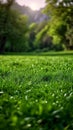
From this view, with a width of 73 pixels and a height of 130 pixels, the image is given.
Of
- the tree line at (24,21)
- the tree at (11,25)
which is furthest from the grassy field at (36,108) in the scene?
the tree at (11,25)

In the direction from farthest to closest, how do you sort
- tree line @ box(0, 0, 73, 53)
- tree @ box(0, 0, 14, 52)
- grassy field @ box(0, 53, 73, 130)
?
tree @ box(0, 0, 14, 52) < tree line @ box(0, 0, 73, 53) < grassy field @ box(0, 53, 73, 130)

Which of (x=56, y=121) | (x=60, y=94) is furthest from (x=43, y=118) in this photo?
(x=60, y=94)

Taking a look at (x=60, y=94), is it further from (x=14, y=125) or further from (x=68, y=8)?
(x=68, y=8)

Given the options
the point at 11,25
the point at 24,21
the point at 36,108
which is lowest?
the point at 36,108

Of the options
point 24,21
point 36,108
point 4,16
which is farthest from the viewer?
point 24,21

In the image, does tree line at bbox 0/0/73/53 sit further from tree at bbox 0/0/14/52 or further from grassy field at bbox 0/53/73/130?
grassy field at bbox 0/53/73/130

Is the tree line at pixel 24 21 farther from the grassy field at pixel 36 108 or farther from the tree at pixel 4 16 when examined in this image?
the grassy field at pixel 36 108

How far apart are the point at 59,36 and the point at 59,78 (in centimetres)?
6027

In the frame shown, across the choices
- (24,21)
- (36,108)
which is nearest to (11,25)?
(24,21)

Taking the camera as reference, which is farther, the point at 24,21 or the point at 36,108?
the point at 24,21

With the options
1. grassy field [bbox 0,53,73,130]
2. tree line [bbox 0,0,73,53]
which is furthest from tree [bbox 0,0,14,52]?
grassy field [bbox 0,53,73,130]

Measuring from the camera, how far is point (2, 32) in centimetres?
5678

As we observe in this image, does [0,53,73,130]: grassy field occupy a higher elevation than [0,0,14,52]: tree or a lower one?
lower

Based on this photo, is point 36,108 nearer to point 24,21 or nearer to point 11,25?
point 11,25
